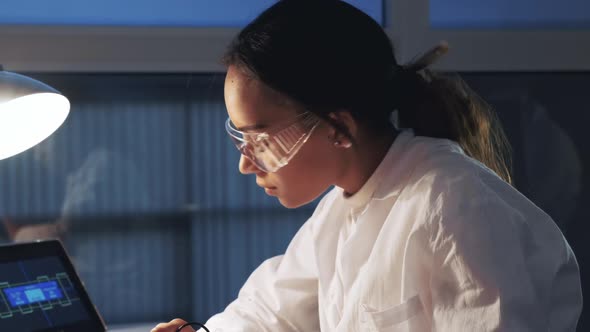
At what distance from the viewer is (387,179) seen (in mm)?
1139

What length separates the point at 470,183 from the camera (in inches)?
38.8

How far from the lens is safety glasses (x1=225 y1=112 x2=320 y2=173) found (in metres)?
1.06

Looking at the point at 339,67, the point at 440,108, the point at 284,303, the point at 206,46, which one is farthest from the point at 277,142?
the point at 206,46

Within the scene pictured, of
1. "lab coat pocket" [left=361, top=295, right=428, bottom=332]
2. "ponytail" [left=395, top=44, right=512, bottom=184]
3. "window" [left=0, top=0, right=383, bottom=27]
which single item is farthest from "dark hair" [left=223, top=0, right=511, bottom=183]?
"window" [left=0, top=0, right=383, bottom=27]

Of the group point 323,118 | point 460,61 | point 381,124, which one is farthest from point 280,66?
point 460,61

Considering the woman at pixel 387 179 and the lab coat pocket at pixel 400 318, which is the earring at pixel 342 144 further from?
the lab coat pocket at pixel 400 318

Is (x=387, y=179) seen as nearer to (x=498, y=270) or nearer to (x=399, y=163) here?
(x=399, y=163)

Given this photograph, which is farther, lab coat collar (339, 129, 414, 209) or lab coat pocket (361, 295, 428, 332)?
lab coat collar (339, 129, 414, 209)

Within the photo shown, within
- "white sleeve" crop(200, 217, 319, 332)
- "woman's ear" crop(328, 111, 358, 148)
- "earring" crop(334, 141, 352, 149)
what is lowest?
"white sleeve" crop(200, 217, 319, 332)

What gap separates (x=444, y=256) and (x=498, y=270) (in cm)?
7

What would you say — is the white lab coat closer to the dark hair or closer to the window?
the dark hair

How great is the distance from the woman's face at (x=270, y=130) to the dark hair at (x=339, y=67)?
0.02m

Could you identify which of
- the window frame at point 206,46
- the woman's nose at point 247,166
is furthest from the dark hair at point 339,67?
the window frame at point 206,46

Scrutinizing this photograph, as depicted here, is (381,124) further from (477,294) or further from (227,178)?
(227,178)
